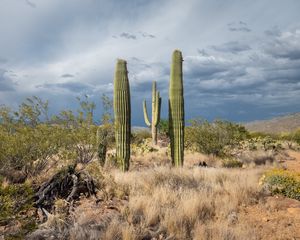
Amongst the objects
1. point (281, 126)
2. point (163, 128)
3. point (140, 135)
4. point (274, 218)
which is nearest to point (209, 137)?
point (274, 218)

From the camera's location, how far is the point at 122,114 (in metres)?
14.6


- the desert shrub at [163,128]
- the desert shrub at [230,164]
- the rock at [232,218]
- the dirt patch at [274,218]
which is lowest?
the dirt patch at [274,218]

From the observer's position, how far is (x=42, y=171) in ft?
39.3

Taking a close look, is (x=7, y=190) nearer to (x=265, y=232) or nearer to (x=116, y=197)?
(x=116, y=197)

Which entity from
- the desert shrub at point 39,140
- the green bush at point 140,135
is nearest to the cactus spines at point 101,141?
the desert shrub at point 39,140

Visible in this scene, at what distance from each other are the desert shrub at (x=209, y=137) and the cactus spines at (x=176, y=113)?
18.1ft

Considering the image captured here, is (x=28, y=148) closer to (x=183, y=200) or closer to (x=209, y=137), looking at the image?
(x=183, y=200)

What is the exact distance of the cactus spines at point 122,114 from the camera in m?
14.5

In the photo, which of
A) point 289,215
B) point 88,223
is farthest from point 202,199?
point 88,223

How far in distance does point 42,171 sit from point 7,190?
6992mm

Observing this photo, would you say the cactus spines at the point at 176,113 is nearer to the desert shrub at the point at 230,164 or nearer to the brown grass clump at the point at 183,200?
the brown grass clump at the point at 183,200

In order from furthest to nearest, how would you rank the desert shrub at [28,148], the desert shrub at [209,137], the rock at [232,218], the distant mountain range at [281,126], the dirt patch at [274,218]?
the distant mountain range at [281,126] → the desert shrub at [209,137] → the desert shrub at [28,148] → the rock at [232,218] → the dirt patch at [274,218]

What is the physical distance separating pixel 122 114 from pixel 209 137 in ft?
26.7

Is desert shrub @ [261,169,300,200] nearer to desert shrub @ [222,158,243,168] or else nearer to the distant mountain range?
desert shrub @ [222,158,243,168]
